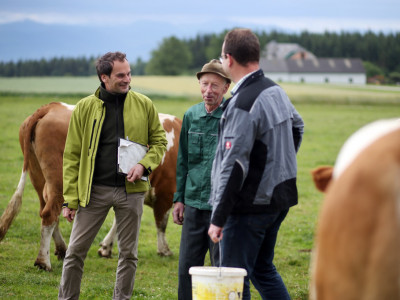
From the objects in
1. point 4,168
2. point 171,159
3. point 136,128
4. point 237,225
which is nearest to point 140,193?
point 136,128

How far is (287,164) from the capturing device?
3863mm

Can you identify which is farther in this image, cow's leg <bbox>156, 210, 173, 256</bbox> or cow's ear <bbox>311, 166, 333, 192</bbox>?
cow's leg <bbox>156, 210, 173, 256</bbox>

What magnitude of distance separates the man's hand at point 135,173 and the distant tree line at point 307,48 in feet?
252

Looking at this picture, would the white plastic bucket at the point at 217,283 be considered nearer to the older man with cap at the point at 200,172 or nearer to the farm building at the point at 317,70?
the older man with cap at the point at 200,172

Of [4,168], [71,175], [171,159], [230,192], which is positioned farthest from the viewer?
[4,168]

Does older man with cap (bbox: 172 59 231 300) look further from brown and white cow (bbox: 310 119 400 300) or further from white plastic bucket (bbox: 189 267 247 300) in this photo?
brown and white cow (bbox: 310 119 400 300)

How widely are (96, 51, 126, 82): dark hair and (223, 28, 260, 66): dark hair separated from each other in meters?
1.46

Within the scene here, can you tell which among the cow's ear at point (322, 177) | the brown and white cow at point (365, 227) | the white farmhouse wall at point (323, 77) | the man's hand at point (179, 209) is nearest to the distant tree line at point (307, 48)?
the white farmhouse wall at point (323, 77)

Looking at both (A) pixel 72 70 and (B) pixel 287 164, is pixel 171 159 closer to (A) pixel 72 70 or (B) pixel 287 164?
(B) pixel 287 164

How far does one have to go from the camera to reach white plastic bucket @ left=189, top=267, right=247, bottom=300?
3.49 metres

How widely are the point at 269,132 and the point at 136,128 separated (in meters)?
1.68

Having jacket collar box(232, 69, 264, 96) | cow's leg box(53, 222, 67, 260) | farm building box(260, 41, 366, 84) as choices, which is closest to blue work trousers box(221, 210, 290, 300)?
jacket collar box(232, 69, 264, 96)

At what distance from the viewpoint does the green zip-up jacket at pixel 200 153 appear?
185 inches

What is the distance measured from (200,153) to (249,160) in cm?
104
